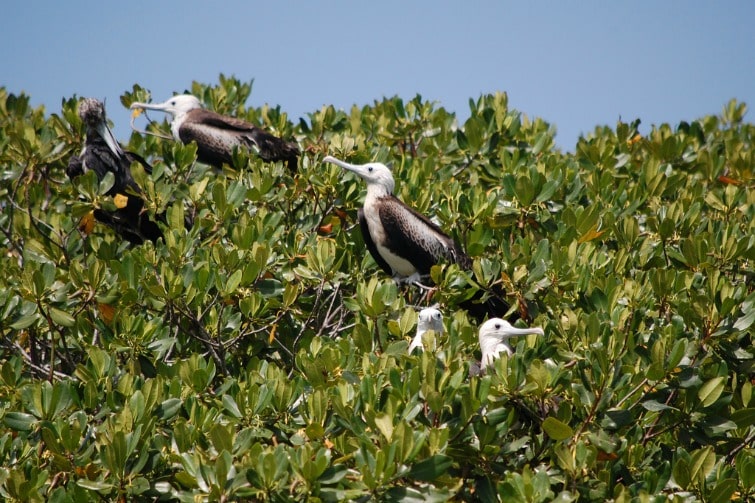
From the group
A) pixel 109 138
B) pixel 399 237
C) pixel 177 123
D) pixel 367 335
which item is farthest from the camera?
pixel 177 123

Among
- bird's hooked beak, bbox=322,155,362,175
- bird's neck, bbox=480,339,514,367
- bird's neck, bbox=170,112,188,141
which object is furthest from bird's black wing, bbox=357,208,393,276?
bird's neck, bbox=170,112,188,141

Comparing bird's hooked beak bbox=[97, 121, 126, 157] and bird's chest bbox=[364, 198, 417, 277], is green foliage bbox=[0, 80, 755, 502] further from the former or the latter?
bird's hooked beak bbox=[97, 121, 126, 157]

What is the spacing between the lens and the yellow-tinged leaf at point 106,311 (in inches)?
210

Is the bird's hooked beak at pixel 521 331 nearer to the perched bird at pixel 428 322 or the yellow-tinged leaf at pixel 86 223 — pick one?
the perched bird at pixel 428 322

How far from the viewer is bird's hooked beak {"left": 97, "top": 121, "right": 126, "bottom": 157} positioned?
7.04 metres

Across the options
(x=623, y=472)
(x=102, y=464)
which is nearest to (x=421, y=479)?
(x=623, y=472)

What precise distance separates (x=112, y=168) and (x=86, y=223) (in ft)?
3.29

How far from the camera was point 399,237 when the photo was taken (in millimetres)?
6266

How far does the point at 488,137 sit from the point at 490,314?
1.67 metres

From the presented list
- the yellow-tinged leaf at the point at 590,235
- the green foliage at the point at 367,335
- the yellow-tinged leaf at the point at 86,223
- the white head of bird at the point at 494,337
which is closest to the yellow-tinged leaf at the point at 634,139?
the green foliage at the point at 367,335

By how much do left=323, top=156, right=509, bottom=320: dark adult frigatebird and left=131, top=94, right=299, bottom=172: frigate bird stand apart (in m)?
1.06

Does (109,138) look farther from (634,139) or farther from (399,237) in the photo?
(634,139)

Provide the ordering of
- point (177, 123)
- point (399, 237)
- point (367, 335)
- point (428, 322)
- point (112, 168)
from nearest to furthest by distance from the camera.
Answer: point (367, 335) < point (428, 322) < point (399, 237) < point (112, 168) < point (177, 123)

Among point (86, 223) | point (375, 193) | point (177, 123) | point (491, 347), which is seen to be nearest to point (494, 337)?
point (491, 347)
